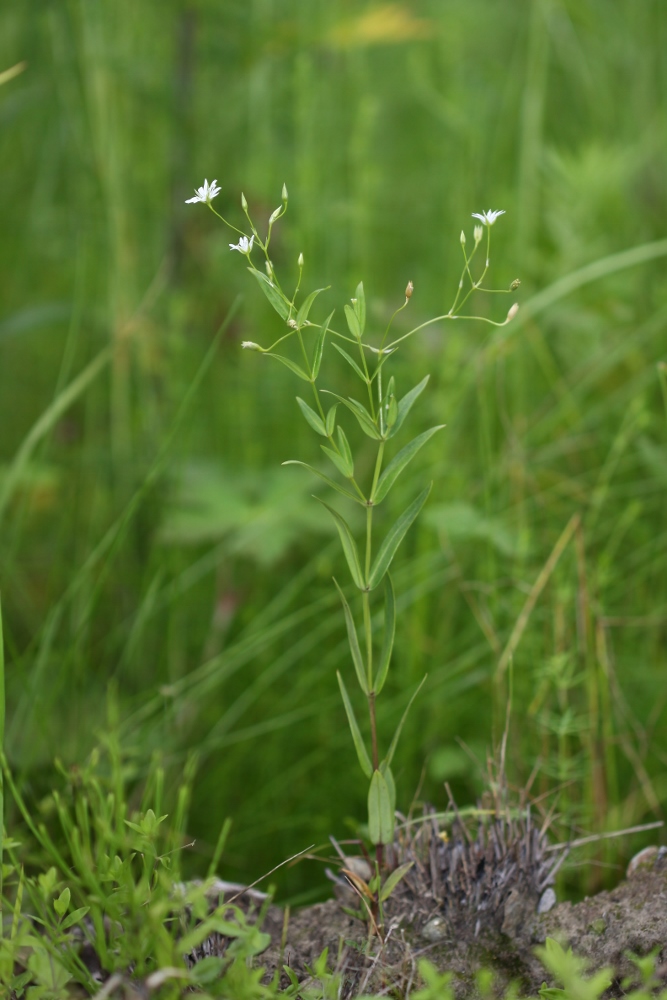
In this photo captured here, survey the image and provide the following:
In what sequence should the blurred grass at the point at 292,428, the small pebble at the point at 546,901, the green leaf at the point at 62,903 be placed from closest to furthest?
the green leaf at the point at 62,903 → the small pebble at the point at 546,901 → the blurred grass at the point at 292,428

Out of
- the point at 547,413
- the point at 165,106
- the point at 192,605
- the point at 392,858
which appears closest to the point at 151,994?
the point at 392,858

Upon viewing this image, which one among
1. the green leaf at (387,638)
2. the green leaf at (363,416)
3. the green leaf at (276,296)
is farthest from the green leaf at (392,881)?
the green leaf at (276,296)

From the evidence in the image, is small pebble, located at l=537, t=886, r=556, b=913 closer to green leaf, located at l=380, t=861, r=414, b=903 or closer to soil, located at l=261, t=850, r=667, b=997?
soil, located at l=261, t=850, r=667, b=997

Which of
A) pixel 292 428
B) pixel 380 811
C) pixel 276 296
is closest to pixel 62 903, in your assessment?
pixel 380 811

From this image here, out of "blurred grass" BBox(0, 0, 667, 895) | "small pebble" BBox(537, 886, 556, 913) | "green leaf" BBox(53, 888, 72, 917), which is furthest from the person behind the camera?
"blurred grass" BBox(0, 0, 667, 895)

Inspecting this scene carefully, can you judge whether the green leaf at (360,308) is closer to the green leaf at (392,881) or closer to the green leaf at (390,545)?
the green leaf at (390,545)

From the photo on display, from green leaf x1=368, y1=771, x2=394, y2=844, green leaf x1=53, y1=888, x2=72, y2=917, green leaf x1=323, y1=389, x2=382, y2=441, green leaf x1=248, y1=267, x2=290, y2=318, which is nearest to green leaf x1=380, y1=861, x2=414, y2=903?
green leaf x1=368, y1=771, x2=394, y2=844
